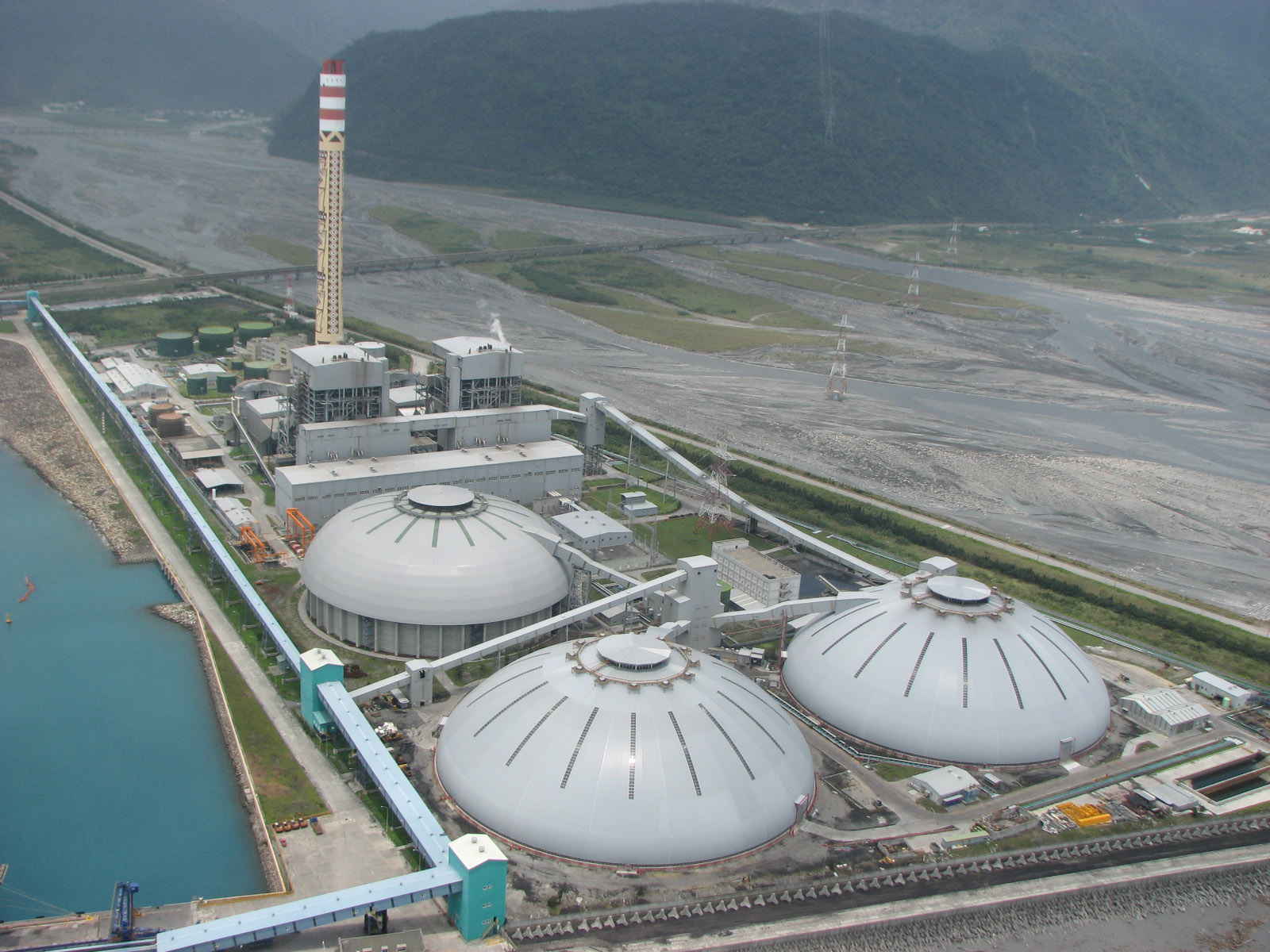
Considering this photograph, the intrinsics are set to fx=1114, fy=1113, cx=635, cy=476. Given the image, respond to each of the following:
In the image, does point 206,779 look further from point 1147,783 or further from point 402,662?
point 1147,783

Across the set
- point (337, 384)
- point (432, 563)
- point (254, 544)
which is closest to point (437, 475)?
point (337, 384)

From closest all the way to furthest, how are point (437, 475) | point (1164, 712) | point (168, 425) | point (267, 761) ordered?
1. point (267, 761)
2. point (1164, 712)
3. point (437, 475)
4. point (168, 425)

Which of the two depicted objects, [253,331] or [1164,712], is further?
[253,331]

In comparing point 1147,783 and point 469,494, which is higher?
point 469,494

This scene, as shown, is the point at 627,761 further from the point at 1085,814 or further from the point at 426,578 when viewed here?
the point at 1085,814

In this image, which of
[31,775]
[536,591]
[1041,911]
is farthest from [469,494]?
[1041,911]

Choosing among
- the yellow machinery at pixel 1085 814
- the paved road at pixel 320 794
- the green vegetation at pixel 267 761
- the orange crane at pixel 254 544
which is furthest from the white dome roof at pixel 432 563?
the yellow machinery at pixel 1085 814

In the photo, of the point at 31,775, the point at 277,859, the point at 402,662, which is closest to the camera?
the point at 277,859

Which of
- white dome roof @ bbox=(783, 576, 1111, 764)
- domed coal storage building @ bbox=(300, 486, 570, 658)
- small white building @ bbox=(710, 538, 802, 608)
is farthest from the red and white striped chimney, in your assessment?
white dome roof @ bbox=(783, 576, 1111, 764)
